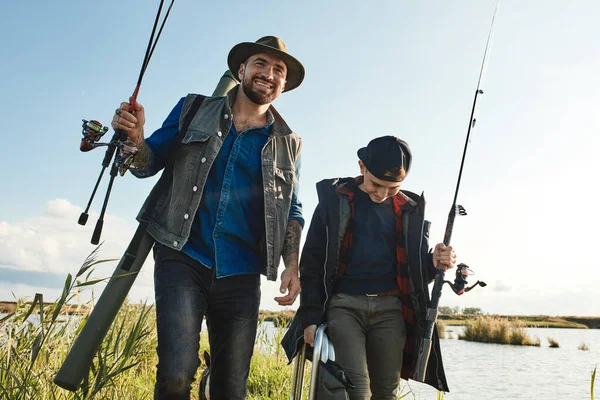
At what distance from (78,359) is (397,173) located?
2.17 meters

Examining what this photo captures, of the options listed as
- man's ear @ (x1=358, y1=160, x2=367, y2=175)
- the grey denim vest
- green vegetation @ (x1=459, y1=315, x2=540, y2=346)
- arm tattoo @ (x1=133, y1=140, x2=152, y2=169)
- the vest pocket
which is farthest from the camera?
green vegetation @ (x1=459, y1=315, x2=540, y2=346)

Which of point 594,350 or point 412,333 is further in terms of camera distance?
point 594,350

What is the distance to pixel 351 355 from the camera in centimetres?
315

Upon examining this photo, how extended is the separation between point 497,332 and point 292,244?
21.8 metres

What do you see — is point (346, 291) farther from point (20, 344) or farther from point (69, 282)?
point (20, 344)

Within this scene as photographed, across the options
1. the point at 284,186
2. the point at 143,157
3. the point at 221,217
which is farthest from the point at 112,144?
the point at 284,186

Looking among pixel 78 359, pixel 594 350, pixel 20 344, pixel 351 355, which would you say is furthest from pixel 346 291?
pixel 594 350

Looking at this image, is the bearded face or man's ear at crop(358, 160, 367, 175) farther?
man's ear at crop(358, 160, 367, 175)

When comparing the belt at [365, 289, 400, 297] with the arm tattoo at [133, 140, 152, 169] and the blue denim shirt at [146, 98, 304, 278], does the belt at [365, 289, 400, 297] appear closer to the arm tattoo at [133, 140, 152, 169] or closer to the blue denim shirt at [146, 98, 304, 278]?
the blue denim shirt at [146, 98, 304, 278]

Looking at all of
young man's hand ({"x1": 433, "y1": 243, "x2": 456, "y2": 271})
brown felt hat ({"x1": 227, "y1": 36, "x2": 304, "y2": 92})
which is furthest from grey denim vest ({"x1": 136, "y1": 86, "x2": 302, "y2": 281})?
young man's hand ({"x1": 433, "y1": 243, "x2": 456, "y2": 271})

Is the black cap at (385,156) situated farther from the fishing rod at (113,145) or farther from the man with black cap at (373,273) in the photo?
the fishing rod at (113,145)

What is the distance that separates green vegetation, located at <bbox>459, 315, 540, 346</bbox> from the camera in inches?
882

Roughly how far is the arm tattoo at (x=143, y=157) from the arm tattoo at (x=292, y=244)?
96 centimetres

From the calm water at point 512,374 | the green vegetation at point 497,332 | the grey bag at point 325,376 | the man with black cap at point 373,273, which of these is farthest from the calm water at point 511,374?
the grey bag at point 325,376
